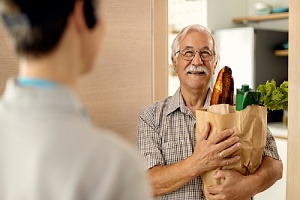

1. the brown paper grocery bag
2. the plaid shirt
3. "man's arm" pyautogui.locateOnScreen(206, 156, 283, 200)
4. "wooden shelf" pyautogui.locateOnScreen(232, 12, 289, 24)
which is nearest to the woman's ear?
the brown paper grocery bag

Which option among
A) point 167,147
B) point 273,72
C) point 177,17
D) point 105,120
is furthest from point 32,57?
point 177,17

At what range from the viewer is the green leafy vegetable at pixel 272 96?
1738mm

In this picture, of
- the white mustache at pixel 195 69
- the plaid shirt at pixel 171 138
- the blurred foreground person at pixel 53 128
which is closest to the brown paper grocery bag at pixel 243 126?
the plaid shirt at pixel 171 138

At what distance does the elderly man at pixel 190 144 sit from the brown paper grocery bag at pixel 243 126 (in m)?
0.02

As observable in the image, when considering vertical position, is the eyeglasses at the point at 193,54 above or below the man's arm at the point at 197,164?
above

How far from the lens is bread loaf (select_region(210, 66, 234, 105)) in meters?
1.42

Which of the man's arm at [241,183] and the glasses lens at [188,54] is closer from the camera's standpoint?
the man's arm at [241,183]

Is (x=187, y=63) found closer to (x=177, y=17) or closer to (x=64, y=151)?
(x=64, y=151)

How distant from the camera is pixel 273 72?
428cm

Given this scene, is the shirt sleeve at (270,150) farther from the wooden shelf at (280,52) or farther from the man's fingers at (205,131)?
the wooden shelf at (280,52)

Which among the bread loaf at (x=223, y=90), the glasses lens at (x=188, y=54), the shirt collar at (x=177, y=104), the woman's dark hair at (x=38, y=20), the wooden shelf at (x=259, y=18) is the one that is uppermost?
the wooden shelf at (x=259, y=18)

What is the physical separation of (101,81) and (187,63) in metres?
0.33

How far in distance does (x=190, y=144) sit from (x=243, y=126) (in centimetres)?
31

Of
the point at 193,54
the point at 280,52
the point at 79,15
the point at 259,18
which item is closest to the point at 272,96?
the point at 193,54
